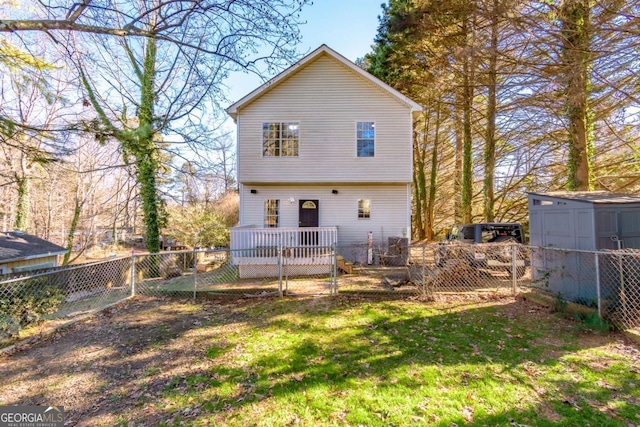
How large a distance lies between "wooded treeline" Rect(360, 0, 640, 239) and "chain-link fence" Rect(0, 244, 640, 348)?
16.6 ft

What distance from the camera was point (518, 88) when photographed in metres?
12.6


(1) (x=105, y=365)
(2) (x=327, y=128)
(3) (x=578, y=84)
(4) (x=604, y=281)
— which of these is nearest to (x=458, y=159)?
(3) (x=578, y=84)

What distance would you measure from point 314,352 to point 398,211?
349 inches

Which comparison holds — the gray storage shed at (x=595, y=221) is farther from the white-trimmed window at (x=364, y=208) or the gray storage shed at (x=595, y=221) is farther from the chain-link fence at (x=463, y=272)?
the white-trimmed window at (x=364, y=208)

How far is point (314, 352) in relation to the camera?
4363 mm

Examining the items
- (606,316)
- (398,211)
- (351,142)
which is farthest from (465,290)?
(351,142)

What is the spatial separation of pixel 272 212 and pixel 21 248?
34.4 ft

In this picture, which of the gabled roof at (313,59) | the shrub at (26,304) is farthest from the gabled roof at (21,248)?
the gabled roof at (313,59)

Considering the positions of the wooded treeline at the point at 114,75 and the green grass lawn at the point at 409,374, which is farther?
the wooded treeline at the point at 114,75

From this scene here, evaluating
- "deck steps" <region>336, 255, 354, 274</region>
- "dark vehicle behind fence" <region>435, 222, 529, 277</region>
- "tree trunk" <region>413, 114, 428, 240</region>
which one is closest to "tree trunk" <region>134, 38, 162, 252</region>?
"deck steps" <region>336, 255, 354, 274</region>

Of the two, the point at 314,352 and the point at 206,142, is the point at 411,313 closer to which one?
the point at 314,352

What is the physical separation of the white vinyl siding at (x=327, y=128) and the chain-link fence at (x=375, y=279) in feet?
11.4

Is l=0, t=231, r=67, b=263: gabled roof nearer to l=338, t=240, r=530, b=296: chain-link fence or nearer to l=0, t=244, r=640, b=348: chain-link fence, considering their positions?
l=0, t=244, r=640, b=348: chain-link fence

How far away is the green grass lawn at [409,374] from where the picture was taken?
2959 millimetres
